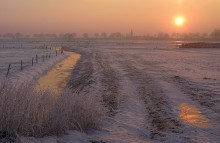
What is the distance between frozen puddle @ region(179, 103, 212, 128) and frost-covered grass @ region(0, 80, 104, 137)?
→ 3110 mm

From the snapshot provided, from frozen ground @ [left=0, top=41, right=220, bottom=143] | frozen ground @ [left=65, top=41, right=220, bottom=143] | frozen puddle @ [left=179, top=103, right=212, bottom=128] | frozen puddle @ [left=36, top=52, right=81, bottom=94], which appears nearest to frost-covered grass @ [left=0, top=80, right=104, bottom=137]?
frozen ground @ [left=0, top=41, right=220, bottom=143]

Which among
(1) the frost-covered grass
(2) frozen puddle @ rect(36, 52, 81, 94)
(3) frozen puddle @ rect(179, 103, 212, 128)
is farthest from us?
(2) frozen puddle @ rect(36, 52, 81, 94)

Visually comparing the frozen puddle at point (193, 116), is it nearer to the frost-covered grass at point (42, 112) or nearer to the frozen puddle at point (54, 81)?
the frost-covered grass at point (42, 112)

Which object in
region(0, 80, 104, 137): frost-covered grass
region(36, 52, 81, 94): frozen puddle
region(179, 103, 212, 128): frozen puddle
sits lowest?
region(36, 52, 81, 94): frozen puddle

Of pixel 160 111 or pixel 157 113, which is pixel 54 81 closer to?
pixel 160 111

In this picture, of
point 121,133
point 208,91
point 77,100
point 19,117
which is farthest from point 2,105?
point 208,91

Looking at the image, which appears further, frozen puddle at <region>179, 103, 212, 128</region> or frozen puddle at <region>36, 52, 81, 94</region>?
frozen puddle at <region>36, 52, 81, 94</region>

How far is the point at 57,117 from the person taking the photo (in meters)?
9.05

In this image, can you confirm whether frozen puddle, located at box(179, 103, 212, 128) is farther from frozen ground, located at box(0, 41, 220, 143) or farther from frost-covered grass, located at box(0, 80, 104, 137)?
frost-covered grass, located at box(0, 80, 104, 137)

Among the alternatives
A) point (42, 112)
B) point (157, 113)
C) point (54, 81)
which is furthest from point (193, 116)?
point (54, 81)

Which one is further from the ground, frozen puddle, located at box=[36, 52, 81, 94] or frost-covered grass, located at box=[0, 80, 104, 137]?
frost-covered grass, located at box=[0, 80, 104, 137]

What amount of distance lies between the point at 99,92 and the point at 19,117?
9.97 meters

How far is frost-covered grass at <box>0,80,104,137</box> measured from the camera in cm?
828

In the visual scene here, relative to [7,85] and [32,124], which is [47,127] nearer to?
[32,124]
